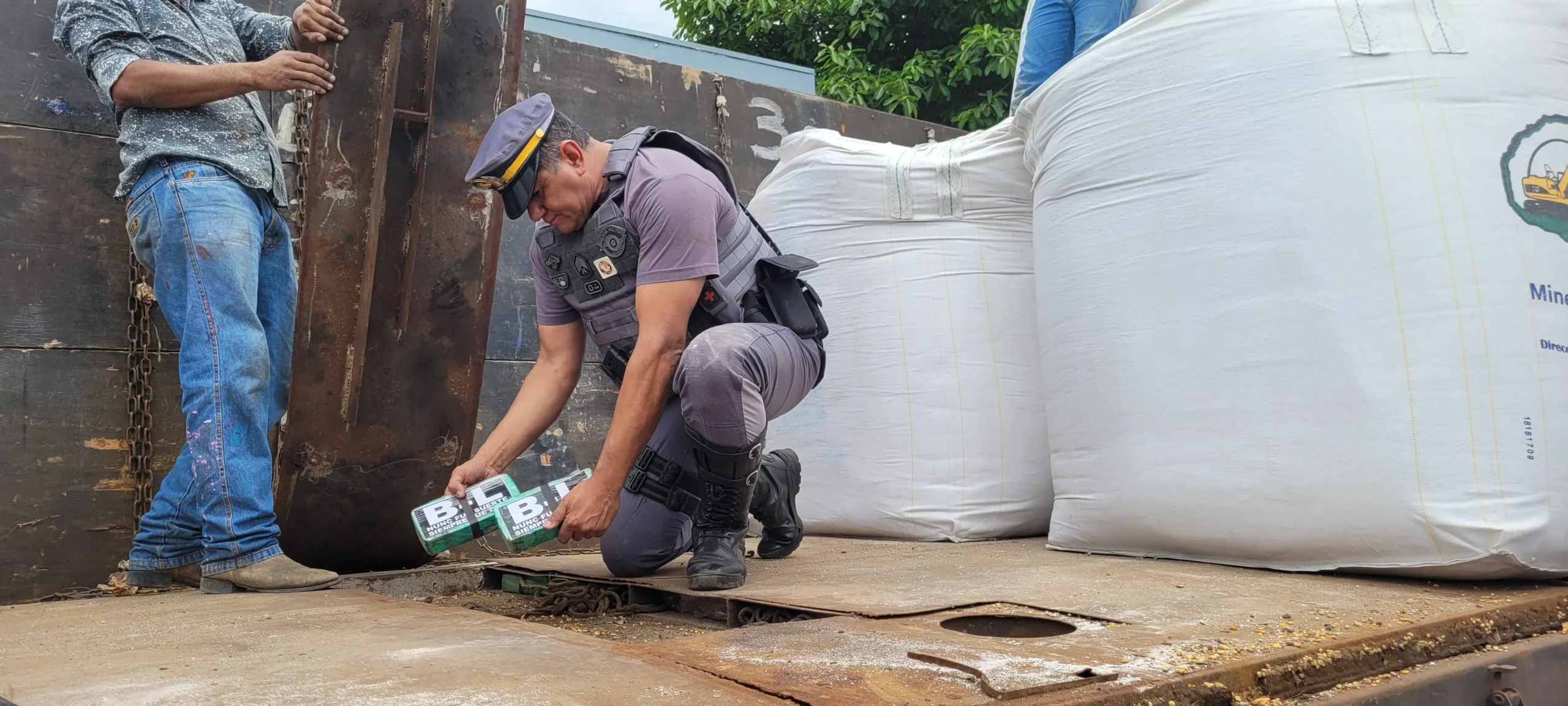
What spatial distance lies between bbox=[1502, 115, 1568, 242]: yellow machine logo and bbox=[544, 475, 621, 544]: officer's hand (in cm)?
143

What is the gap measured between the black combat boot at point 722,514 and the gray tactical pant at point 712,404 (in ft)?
0.14

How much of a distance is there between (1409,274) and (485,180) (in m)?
1.46

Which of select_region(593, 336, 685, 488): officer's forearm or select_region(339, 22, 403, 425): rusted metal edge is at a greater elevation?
select_region(339, 22, 403, 425): rusted metal edge

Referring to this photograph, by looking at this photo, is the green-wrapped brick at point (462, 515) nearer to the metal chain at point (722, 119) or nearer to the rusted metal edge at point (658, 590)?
the rusted metal edge at point (658, 590)

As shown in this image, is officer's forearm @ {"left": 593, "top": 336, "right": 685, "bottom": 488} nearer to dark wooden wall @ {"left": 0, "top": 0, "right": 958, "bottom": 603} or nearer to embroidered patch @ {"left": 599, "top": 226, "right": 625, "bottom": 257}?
embroidered patch @ {"left": 599, "top": 226, "right": 625, "bottom": 257}

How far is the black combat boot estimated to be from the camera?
1738 mm

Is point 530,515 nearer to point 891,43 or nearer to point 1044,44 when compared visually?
point 1044,44

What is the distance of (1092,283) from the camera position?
200cm

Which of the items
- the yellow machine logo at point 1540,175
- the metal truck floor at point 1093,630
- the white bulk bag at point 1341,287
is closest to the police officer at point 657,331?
the metal truck floor at point 1093,630

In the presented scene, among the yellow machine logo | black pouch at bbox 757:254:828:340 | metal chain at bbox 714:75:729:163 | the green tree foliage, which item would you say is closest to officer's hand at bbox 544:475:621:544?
black pouch at bbox 757:254:828:340

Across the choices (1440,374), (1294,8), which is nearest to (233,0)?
(1294,8)

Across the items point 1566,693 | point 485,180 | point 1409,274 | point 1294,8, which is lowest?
point 1566,693

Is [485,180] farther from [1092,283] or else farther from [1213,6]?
[1213,6]

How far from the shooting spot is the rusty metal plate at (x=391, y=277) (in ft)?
6.98
